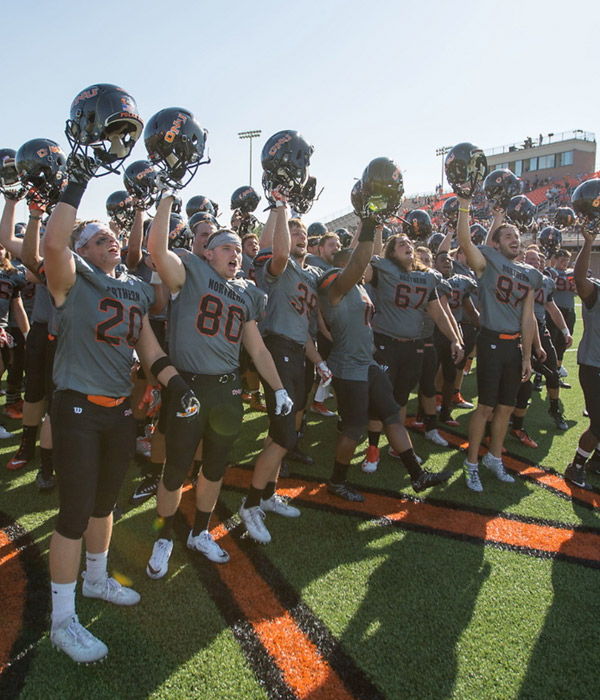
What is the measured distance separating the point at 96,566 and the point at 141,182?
2.47 meters

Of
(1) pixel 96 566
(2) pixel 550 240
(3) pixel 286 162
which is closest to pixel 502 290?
(3) pixel 286 162

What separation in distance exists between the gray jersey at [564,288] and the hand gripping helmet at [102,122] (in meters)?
8.07

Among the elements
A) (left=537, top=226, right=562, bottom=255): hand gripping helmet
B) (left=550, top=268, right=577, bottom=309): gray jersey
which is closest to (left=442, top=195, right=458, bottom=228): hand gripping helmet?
(left=537, top=226, right=562, bottom=255): hand gripping helmet

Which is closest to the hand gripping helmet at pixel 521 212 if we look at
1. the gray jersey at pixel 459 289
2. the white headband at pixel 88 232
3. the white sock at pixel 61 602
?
the gray jersey at pixel 459 289

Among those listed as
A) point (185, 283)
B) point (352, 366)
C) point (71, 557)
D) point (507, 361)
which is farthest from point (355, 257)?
point (71, 557)

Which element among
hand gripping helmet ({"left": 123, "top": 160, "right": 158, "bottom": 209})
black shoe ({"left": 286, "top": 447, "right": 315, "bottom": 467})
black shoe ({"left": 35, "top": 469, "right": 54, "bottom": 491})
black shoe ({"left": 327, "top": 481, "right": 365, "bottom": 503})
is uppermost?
hand gripping helmet ({"left": 123, "top": 160, "right": 158, "bottom": 209})

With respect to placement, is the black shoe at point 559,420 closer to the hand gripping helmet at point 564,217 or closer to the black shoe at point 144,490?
the hand gripping helmet at point 564,217

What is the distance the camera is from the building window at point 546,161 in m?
47.9

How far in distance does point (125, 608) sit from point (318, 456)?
9.17ft

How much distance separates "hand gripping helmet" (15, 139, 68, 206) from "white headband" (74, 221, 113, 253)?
3.40 ft

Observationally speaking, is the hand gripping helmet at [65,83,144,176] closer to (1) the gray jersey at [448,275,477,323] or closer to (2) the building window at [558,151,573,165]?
(1) the gray jersey at [448,275,477,323]

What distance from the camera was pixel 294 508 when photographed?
13.0 feet

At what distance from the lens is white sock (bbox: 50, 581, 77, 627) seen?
249 centimetres

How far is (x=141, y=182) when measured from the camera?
327 cm
